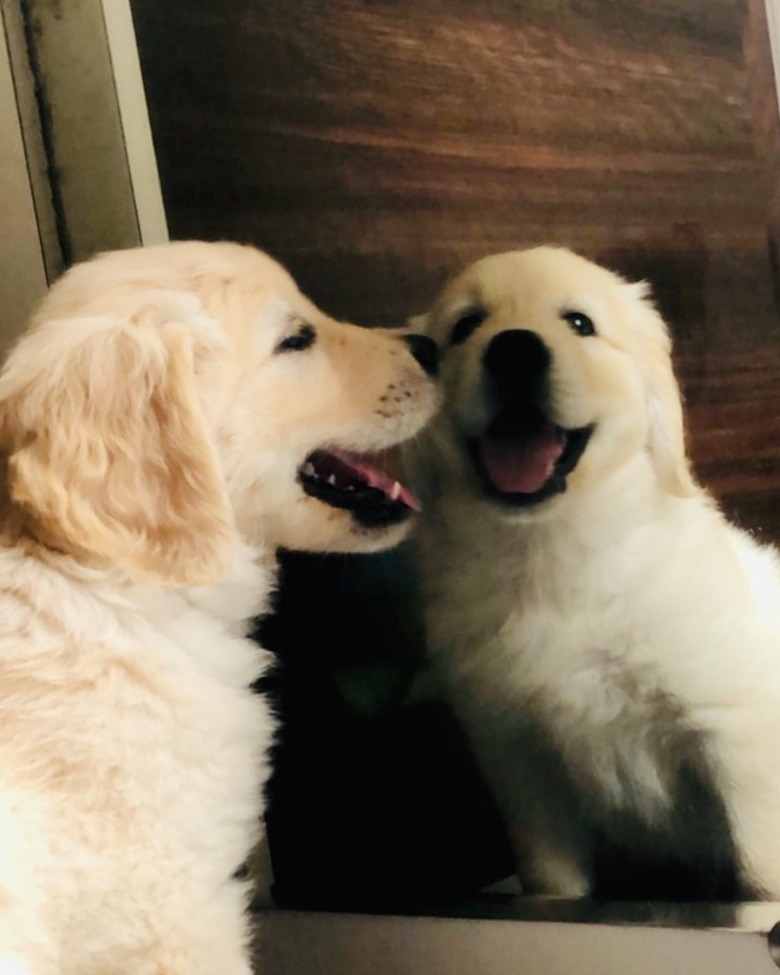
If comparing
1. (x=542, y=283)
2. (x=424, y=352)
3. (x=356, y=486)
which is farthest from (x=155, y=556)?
(x=542, y=283)

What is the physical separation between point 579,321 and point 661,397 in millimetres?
111

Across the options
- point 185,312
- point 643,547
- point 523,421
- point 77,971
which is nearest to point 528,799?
point 643,547

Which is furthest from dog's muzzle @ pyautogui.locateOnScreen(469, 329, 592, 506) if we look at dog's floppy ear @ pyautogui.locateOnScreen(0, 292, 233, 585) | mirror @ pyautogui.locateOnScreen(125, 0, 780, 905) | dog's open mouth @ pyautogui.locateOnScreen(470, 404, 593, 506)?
dog's floppy ear @ pyautogui.locateOnScreen(0, 292, 233, 585)

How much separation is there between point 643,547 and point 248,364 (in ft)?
1.45

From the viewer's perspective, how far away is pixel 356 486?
111cm

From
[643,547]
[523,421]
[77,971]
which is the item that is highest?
[523,421]

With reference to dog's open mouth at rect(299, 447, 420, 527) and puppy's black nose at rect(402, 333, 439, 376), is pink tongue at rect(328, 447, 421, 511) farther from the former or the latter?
puppy's black nose at rect(402, 333, 439, 376)

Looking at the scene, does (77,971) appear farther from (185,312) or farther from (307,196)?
(307,196)

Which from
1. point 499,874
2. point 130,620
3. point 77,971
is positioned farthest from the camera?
point 499,874

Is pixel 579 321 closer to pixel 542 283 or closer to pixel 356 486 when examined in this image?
pixel 542 283

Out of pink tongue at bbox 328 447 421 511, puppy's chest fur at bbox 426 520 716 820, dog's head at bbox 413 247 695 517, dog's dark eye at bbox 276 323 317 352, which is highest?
dog's dark eye at bbox 276 323 317 352

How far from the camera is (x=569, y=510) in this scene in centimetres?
112

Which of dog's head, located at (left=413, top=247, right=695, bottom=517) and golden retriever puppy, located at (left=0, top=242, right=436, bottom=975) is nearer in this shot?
golden retriever puppy, located at (left=0, top=242, right=436, bottom=975)

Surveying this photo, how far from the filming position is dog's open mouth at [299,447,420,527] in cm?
108
